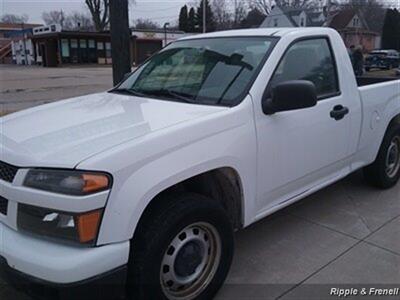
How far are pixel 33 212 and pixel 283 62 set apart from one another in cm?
211

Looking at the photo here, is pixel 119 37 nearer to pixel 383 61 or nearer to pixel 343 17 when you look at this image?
pixel 383 61

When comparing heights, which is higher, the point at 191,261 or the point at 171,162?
the point at 171,162

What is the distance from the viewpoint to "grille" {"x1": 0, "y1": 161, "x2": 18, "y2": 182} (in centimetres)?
230

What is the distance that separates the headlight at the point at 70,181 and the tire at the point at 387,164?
134 inches

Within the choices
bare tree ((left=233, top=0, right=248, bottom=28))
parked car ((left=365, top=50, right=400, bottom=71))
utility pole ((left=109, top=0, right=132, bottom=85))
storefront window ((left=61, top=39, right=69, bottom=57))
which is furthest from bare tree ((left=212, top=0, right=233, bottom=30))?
utility pole ((left=109, top=0, right=132, bottom=85))

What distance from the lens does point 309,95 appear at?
2.91 meters

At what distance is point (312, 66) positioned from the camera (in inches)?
144

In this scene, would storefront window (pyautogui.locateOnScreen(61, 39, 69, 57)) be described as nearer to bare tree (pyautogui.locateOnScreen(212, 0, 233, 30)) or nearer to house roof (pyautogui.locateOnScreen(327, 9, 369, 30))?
bare tree (pyautogui.locateOnScreen(212, 0, 233, 30))

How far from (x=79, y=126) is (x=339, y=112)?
2205 millimetres

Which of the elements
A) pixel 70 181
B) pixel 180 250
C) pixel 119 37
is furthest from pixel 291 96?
pixel 119 37

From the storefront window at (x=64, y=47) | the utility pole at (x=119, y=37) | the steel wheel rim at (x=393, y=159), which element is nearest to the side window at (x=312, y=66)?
the steel wheel rim at (x=393, y=159)

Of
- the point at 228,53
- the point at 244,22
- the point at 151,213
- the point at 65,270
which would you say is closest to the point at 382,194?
the point at 228,53

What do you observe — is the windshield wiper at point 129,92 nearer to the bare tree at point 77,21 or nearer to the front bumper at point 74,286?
the front bumper at point 74,286

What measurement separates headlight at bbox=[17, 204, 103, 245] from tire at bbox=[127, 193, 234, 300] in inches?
12.0
